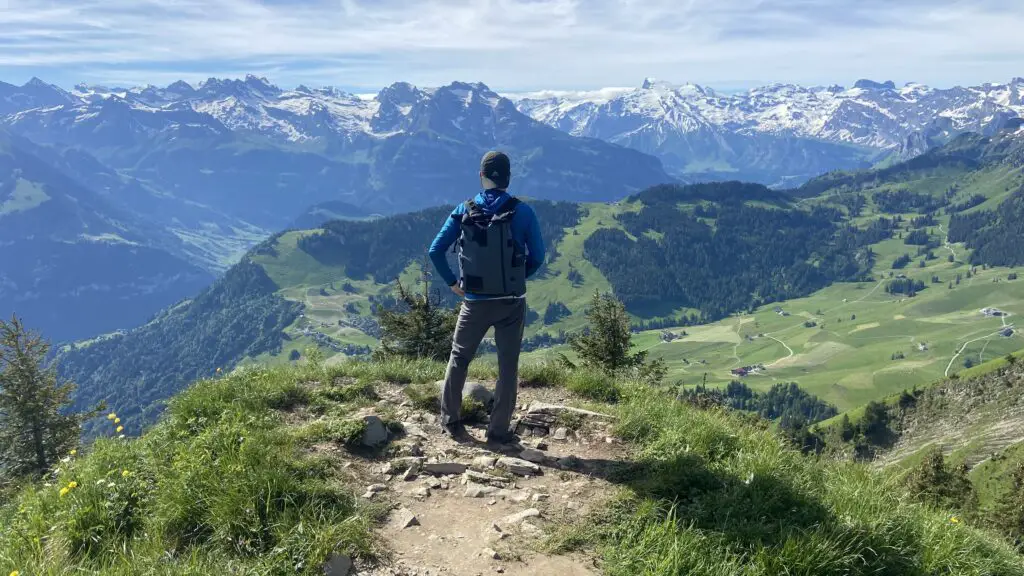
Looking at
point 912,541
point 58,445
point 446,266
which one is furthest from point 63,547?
point 58,445

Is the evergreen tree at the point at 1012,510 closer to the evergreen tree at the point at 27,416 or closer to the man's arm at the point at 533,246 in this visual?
the man's arm at the point at 533,246

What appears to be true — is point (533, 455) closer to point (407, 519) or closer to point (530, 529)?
point (530, 529)

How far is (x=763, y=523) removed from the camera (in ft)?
21.0

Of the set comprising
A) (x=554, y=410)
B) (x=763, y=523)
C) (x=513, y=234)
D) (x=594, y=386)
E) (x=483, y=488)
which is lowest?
(x=594, y=386)

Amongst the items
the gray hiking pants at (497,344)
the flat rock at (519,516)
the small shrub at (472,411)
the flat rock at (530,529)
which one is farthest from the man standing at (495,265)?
the flat rock at (530,529)

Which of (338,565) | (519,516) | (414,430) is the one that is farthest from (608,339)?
(338,565)

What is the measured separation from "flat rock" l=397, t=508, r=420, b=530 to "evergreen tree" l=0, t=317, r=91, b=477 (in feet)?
84.5

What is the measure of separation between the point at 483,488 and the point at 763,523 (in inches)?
140

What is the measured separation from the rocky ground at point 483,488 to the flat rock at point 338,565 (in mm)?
10

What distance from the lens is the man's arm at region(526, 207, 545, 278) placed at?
→ 884 cm

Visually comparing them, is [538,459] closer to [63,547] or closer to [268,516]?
[268,516]

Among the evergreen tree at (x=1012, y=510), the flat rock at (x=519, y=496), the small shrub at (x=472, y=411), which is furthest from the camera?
the evergreen tree at (x=1012, y=510)

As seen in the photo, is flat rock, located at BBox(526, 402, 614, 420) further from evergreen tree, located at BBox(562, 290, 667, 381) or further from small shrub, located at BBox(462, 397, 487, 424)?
evergreen tree, located at BBox(562, 290, 667, 381)

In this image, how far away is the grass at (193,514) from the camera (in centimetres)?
564
